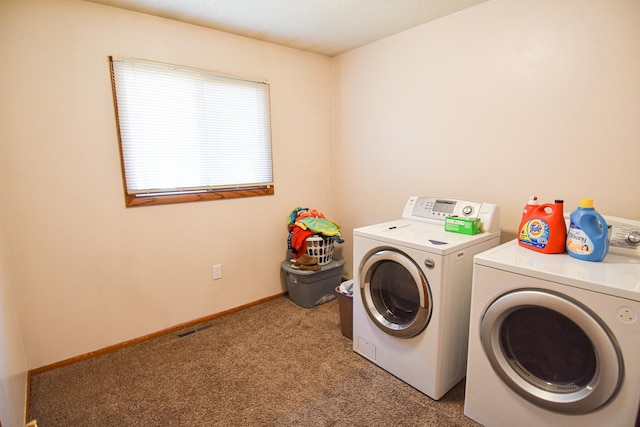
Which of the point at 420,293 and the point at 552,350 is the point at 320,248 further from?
the point at 552,350

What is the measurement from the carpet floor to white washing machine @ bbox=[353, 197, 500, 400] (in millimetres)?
130

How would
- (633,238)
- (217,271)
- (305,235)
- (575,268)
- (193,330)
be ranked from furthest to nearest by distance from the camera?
(305,235)
(217,271)
(193,330)
(633,238)
(575,268)

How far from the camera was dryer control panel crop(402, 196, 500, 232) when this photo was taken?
1.83m

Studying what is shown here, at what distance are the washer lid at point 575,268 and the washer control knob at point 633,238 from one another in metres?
0.07

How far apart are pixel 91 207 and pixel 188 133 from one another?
78cm

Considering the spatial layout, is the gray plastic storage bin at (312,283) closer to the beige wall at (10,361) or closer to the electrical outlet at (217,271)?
the electrical outlet at (217,271)

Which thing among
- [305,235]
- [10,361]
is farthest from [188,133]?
[10,361]

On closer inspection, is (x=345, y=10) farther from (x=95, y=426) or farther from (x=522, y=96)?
(x=95, y=426)

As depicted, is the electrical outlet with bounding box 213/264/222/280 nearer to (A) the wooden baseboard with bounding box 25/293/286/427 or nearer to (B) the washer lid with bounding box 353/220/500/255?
(A) the wooden baseboard with bounding box 25/293/286/427

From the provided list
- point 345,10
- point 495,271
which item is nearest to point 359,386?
point 495,271

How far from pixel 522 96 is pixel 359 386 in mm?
1926

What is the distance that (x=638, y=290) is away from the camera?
1036 mm

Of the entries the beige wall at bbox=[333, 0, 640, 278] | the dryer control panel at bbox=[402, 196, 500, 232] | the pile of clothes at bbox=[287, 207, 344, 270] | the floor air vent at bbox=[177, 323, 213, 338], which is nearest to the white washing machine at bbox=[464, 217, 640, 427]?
the dryer control panel at bbox=[402, 196, 500, 232]

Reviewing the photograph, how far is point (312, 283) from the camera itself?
8.82ft
